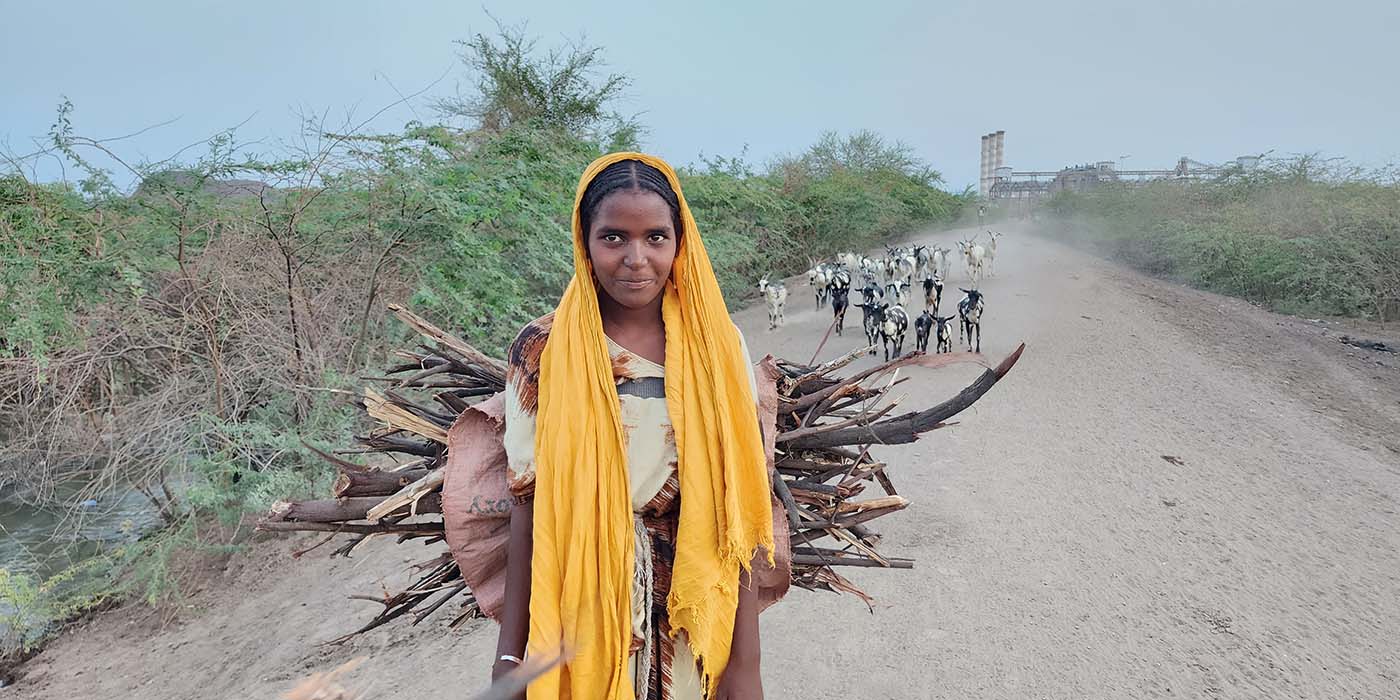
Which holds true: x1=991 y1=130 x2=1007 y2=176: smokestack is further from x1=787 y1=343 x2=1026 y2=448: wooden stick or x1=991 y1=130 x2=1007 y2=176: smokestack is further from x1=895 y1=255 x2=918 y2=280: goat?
x1=787 y1=343 x2=1026 y2=448: wooden stick

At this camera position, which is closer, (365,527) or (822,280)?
(365,527)

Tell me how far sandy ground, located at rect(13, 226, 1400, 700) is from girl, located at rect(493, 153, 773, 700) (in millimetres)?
2067

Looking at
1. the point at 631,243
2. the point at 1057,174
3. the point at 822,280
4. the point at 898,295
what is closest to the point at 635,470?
the point at 631,243

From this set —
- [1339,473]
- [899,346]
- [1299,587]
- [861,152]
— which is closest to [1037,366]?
[899,346]

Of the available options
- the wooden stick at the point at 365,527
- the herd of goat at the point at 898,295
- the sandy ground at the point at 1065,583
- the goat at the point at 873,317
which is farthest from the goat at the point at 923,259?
the wooden stick at the point at 365,527

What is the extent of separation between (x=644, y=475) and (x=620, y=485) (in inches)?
3.3

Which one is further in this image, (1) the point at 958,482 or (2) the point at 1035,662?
(1) the point at 958,482

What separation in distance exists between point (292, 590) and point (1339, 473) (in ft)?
28.6

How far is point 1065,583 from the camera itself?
4.14m

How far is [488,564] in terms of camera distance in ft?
4.98

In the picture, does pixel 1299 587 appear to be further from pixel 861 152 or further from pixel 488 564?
pixel 861 152

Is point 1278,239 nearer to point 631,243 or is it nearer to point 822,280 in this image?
point 822,280

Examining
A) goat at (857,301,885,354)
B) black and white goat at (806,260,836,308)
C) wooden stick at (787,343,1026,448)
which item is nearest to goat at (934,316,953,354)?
goat at (857,301,885,354)

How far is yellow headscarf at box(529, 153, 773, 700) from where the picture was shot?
1.34 metres
